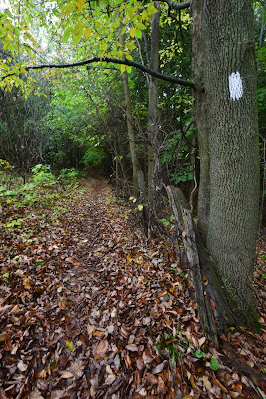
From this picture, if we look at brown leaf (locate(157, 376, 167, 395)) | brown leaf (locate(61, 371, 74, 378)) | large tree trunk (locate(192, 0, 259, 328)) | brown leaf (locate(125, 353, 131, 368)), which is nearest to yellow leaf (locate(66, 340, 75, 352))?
brown leaf (locate(61, 371, 74, 378))

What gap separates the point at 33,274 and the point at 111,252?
165cm

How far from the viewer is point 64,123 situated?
11742 millimetres

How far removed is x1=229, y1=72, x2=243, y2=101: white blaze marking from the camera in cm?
214

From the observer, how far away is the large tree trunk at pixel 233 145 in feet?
6.91

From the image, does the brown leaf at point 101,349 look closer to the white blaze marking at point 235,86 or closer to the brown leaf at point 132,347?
the brown leaf at point 132,347

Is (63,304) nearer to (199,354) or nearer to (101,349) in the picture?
(101,349)

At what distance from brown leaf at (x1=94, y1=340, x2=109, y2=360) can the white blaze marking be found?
11.3 feet

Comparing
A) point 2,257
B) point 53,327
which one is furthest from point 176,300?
point 2,257

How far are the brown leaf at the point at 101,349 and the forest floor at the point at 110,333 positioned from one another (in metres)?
0.01

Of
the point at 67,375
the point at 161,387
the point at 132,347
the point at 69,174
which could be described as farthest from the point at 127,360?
the point at 69,174

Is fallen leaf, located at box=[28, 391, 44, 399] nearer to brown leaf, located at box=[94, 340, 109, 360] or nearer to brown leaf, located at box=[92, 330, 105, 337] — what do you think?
brown leaf, located at box=[94, 340, 109, 360]

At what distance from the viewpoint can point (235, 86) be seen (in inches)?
85.1

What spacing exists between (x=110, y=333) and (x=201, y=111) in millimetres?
3524

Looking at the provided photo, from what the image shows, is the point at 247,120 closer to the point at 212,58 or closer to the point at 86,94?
the point at 212,58
